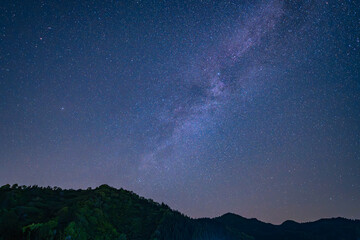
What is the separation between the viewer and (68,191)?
3753 cm

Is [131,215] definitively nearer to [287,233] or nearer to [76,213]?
[76,213]

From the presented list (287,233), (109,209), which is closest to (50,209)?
(109,209)

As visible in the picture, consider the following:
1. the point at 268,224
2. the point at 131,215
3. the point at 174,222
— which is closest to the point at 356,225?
the point at 268,224

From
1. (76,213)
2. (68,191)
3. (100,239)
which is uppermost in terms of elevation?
(68,191)

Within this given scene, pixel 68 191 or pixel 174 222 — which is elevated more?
pixel 68 191

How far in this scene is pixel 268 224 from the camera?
10194 centimetres

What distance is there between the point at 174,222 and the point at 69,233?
77.0 feet

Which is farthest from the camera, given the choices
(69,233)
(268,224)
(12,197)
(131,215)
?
(268,224)

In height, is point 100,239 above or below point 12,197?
below

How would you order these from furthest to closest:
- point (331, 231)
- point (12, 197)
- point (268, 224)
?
1. point (268, 224)
2. point (331, 231)
3. point (12, 197)

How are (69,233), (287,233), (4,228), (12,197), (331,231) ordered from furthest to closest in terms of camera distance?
(331,231) < (287,233) < (12,197) < (69,233) < (4,228)

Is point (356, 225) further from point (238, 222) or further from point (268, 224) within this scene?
point (238, 222)

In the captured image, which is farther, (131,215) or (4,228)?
(131,215)

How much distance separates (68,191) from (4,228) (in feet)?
67.1
